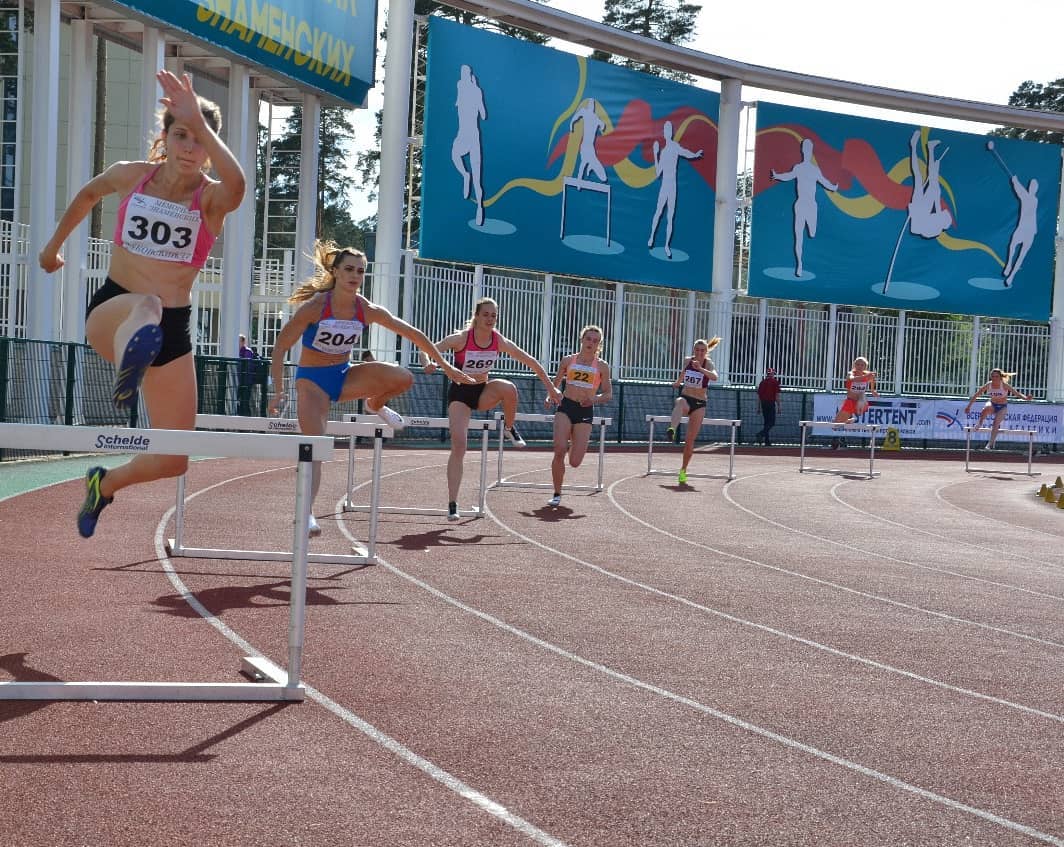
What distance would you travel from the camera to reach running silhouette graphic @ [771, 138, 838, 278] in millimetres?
35594

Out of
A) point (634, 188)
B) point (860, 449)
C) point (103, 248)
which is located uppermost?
Result: point (634, 188)

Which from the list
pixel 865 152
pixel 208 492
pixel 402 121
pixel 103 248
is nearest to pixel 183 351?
pixel 208 492

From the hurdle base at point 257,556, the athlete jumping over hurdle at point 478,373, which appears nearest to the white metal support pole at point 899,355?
the athlete jumping over hurdle at point 478,373

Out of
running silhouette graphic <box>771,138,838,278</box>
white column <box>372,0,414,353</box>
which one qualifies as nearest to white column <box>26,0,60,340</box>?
white column <box>372,0,414,353</box>

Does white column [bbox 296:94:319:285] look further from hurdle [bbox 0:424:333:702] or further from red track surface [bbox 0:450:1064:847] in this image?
hurdle [bbox 0:424:333:702]

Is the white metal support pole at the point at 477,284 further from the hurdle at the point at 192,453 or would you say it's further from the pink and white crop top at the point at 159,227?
the hurdle at the point at 192,453

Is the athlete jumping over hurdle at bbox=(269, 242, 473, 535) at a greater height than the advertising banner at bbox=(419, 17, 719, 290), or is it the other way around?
the advertising banner at bbox=(419, 17, 719, 290)

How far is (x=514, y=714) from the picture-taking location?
5.51m

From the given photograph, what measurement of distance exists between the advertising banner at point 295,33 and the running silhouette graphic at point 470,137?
2.44 metres

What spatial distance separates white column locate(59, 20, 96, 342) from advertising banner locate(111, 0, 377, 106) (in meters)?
1.88

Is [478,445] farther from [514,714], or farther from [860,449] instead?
[514,714]

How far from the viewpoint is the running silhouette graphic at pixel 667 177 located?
3303cm

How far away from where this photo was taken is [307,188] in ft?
92.0

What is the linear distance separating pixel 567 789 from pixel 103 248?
914 inches
